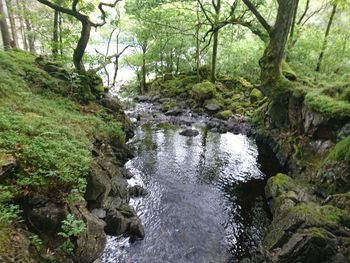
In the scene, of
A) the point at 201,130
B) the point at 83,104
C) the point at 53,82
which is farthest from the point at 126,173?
the point at 201,130

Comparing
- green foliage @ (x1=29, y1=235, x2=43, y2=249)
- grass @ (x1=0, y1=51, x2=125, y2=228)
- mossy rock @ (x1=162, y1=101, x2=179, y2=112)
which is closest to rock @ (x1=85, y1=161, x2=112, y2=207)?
grass @ (x1=0, y1=51, x2=125, y2=228)

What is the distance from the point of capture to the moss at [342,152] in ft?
26.2

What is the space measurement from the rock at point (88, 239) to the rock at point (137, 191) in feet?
11.9

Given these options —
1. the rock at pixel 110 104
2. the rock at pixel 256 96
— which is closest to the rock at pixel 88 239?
the rock at pixel 110 104

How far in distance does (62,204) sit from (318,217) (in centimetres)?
599

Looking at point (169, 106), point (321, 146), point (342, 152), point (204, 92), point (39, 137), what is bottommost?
point (321, 146)

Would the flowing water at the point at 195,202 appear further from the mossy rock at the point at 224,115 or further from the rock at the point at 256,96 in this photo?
the rock at the point at 256,96

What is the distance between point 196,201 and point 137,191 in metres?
2.23

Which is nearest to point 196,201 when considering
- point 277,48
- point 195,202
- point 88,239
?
point 195,202

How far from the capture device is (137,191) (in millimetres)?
9672

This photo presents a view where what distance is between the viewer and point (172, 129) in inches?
717

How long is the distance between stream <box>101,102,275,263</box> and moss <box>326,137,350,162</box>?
289cm

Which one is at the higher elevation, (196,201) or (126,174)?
(126,174)

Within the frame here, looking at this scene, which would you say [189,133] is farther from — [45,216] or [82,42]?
[45,216]
